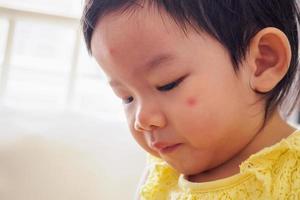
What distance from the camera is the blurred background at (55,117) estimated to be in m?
1.05

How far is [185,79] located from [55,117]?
0.70 metres

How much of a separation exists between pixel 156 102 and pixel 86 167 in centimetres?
59

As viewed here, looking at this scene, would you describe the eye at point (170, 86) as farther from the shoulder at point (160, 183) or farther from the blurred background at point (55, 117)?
the blurred background at point (55, 117)

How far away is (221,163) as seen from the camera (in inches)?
23.0

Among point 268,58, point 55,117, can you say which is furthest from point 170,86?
point 55,117

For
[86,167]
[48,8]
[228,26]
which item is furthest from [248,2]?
[48,8]

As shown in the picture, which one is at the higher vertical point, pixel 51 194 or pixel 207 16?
pixel 207 16

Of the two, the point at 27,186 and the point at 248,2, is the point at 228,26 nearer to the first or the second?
the point at 248,2

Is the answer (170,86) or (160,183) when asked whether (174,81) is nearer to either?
(170,86)

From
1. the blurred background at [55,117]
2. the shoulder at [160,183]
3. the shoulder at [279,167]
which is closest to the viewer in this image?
the shoulder at [279,167]

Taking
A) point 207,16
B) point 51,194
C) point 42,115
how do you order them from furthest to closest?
point 42,115 → point 51,194 → point 207,16

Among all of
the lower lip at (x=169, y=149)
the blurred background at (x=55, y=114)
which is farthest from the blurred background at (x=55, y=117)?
the lower lip at (x=169, y=149)

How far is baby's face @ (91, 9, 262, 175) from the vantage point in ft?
1.67

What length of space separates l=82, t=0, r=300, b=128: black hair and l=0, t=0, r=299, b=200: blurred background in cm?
33
